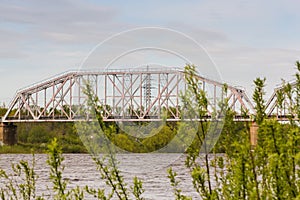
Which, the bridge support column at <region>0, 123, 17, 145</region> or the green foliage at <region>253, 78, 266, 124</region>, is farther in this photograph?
the bridge support column at <region>0, 123, 17, 145</region>

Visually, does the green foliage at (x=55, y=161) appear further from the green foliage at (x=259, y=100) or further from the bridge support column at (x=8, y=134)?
the bridge support column at (x=8, y=134)

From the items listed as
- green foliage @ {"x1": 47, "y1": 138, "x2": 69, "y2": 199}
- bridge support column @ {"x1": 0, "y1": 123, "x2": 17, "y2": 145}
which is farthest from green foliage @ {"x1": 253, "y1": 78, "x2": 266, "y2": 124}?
bridge support column @ {"x1": 0, "y1": 123, "x2": 17, "y2": 145}

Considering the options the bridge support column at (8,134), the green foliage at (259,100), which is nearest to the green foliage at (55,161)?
the green foliage at (259,100)

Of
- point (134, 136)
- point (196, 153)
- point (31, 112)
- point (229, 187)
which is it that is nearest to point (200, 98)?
point (196, 153)

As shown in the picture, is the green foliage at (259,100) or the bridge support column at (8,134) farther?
the bridge support column at (8,134)

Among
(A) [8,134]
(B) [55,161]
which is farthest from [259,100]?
(A) [8,134]

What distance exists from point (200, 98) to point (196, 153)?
0.50 meters

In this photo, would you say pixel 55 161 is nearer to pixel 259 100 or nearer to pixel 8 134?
pixel 259 100

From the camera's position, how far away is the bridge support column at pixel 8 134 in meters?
82.4

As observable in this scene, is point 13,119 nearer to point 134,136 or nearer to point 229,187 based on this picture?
point 134,136

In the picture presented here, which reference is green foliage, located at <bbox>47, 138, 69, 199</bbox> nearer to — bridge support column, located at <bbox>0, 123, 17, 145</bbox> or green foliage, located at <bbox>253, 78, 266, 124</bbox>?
green foliage, located at <bbox>253, 78, 266, 124</bbox>

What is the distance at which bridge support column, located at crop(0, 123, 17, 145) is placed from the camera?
270 ft

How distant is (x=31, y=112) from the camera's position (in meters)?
87.4

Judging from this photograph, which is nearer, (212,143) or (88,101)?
(88,101)
